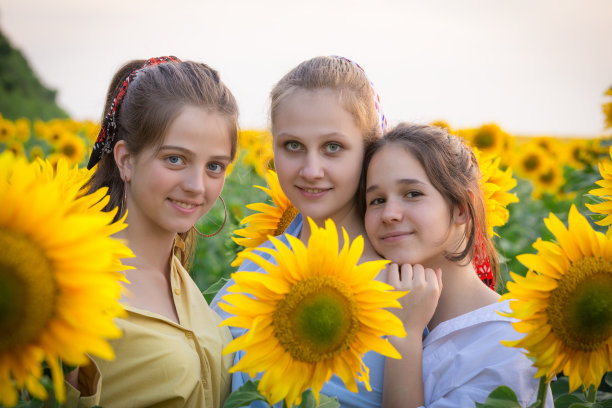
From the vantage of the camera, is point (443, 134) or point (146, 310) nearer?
point (146, 310)

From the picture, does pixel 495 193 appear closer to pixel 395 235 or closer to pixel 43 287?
pixel 395 235

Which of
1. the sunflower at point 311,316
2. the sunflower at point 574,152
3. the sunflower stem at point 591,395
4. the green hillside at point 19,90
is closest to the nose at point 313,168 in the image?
the sunflower at point 311,316

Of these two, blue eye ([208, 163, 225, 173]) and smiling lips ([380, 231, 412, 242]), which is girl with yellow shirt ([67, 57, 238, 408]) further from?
smiling lips ([380, 231, 412, 242])

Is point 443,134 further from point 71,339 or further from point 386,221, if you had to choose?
point 71,339

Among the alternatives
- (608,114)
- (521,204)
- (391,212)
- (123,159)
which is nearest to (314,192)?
(391,212)

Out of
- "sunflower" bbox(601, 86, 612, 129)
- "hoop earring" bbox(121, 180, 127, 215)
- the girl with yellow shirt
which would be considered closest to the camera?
the girl with yellow shirt

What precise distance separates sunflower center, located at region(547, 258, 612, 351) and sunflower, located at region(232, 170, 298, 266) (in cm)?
178

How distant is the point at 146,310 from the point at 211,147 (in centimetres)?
68

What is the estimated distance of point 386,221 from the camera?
2332 millimetres

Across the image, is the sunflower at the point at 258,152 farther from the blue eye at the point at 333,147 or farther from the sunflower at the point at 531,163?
the sunflower at the point at 531,163

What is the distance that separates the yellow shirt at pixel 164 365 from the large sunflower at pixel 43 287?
0.65 m

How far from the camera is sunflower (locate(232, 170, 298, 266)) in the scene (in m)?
3.12

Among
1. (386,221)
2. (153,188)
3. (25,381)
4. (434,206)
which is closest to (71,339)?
(25,381)

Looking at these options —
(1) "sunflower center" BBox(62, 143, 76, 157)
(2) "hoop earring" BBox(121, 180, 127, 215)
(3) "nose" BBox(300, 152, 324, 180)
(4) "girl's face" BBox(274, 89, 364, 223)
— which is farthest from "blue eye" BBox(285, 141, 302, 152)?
(1) "sunflower center" BBox(62, 143, 76, 157)
